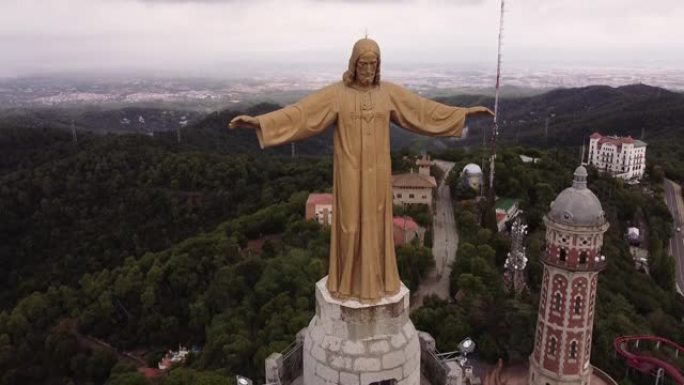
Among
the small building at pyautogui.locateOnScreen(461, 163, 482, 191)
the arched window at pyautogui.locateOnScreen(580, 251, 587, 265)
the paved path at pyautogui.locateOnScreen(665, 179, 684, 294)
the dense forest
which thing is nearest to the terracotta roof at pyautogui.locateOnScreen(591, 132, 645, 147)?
the dense forest

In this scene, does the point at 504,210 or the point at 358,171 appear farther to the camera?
the point at 504,210

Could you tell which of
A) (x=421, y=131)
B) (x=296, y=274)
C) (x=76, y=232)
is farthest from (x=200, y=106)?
(x=421, y=131)

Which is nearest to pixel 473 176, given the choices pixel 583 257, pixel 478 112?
pixel 583 257

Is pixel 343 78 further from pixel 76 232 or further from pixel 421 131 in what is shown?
pixel 76 232

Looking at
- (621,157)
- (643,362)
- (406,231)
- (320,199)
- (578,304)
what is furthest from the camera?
(621,157)

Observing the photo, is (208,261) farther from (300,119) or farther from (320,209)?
(300,119)

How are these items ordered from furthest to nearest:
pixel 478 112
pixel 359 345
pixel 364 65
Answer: pixel 478 112 < pixel 359 345 < pixel 364 65
